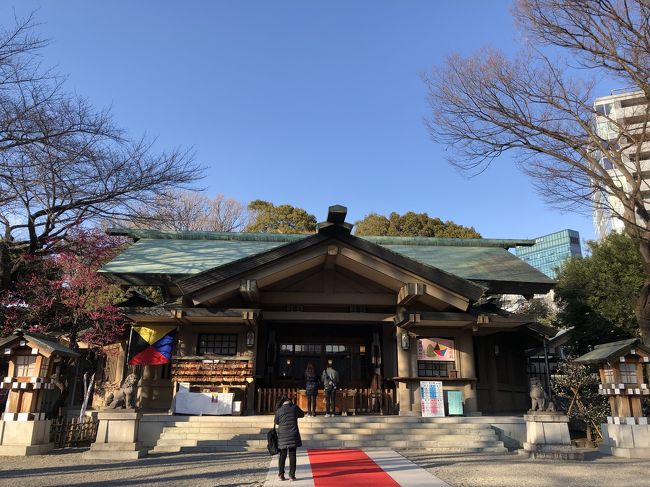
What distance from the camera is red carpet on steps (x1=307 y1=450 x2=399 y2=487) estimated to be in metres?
7.11

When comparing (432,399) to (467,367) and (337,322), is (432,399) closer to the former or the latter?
(467,367)

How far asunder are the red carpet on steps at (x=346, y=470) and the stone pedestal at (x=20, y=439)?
6.03 metres

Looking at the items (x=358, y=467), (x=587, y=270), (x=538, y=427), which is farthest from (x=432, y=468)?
(x=587, y=270)

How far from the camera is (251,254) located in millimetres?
16156

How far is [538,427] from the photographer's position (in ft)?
33.8

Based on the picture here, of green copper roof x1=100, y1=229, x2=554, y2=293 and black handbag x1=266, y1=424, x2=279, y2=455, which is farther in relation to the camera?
green copper roof x1=100, y1=229, x2=554, y2=293

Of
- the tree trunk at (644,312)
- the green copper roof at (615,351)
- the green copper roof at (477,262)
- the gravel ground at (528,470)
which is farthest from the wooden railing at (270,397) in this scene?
the tree trunk at (644,312)

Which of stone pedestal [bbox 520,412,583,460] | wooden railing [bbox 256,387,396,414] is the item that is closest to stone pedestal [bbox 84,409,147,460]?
wooden railing [bbox 256,387,396,414]

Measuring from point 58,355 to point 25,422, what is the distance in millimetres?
1510

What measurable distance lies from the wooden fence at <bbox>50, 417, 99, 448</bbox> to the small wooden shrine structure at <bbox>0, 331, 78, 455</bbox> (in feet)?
2.09

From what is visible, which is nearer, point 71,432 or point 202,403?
point 71,432

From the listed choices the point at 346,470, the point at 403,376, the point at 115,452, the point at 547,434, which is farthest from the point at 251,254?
the point at 547,434

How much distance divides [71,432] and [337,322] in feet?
25.2

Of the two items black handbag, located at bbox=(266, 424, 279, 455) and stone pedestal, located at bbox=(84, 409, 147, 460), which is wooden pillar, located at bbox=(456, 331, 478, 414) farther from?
stone pedestal, located at bbox=(84, 409, 147, 460)
